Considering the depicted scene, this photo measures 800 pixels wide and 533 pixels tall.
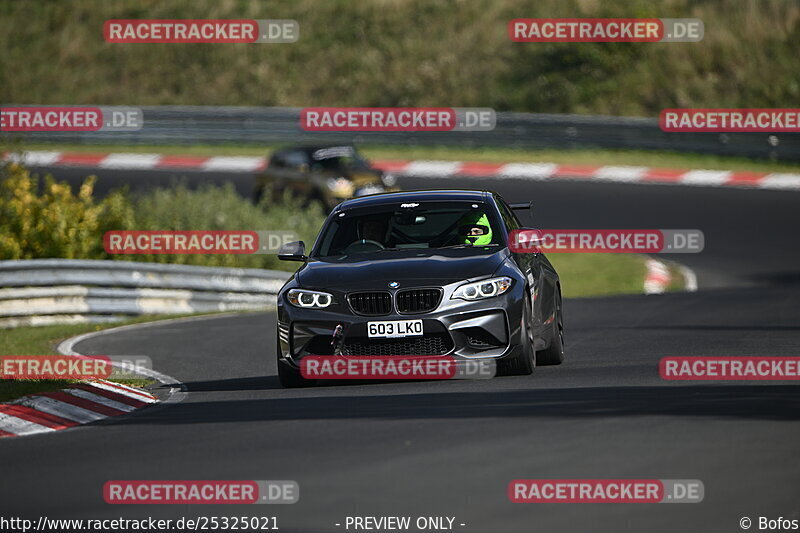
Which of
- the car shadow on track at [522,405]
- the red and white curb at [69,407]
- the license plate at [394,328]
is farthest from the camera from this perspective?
the license plate at [394,328]

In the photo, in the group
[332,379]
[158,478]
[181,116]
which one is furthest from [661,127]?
[158,478]

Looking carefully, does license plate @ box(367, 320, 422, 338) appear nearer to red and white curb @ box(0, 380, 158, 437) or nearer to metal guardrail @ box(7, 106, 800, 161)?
red and white curb @ box(0, 380, 158, 437)

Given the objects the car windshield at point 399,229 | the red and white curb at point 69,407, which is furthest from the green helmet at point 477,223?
the red and white curb at point 69,407

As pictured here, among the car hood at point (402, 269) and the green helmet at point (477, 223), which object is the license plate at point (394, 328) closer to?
the car hood at point (402, 269)

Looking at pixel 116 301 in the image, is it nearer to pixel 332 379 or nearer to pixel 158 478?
pixel 332 379

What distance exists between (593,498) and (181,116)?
1369 inches

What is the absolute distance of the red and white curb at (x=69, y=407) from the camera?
10227 millimetres

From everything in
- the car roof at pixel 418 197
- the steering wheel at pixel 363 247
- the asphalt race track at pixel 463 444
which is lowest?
the asphalt race track at pixel 463 444

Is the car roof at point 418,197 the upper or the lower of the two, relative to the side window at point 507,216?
upper

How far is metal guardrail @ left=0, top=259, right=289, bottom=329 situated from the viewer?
19.7 meters

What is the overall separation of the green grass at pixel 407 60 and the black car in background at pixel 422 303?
29917 millimetres

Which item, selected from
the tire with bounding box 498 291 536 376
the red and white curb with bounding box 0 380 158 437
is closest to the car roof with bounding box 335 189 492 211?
the tire with bounding box 498 291 536 376

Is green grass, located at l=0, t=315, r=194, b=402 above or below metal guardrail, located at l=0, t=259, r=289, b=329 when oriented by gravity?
below

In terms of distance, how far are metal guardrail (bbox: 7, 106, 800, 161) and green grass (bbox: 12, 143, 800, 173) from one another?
18 centimetres
